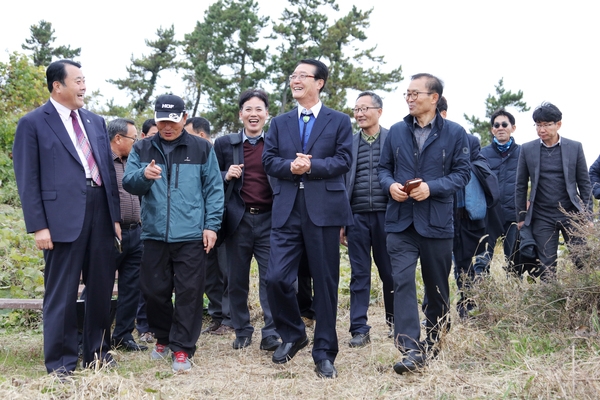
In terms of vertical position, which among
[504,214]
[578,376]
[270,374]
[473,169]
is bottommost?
[270,374]

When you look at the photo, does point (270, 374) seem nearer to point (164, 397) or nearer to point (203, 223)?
point (164, 397)

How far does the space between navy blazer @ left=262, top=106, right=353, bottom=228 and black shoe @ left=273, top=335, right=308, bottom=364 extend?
3.36ft

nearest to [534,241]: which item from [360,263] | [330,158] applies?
[360,263]

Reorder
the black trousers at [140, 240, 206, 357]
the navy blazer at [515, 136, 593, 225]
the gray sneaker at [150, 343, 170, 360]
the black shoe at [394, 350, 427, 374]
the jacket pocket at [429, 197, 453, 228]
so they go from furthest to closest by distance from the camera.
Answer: the navy blazer at [515, 136, 593, 225] → the gray sneaker at [150, 343, 170, 360] → the black trousers at [140, 240, 206, 357] → the jacket pocket at [429, 197, 453, 228] → the black shoe at [394, 350, 427, 374]

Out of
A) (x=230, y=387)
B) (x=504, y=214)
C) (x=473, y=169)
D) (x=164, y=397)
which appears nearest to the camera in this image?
(x=164, y=397)

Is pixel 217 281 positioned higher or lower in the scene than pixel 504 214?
lower

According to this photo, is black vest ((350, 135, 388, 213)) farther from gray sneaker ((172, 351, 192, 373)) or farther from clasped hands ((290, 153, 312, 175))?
gray sneaker ((172, 351, 192, 373))

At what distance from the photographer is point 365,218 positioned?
6.43 meters

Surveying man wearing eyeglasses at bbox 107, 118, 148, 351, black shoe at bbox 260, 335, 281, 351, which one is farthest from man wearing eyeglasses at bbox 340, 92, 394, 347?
man wearing eyeglasses at bbox 107, 118, 148, 351

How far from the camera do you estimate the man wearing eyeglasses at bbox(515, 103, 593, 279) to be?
6703 mm

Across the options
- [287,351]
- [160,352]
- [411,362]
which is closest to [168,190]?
[160,352]

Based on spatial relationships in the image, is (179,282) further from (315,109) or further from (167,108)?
(315,109)

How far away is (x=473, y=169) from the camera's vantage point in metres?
6.74

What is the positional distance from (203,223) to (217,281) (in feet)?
5.69
